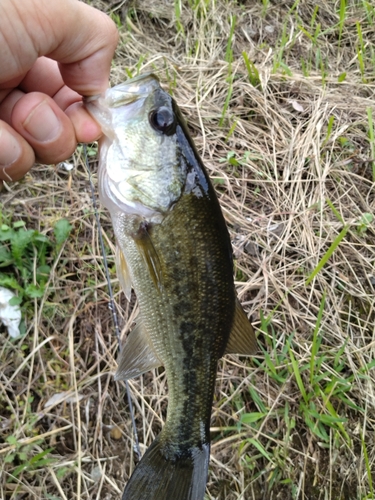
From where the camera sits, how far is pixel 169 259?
1.51 m

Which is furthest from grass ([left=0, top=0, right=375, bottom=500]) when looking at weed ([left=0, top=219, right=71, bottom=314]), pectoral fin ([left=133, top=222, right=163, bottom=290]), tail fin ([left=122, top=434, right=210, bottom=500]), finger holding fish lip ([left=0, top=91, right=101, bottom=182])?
pectoral fin ([left=133, top=222, right=163, bottom=290])

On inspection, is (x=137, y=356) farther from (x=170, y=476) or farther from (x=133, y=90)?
(x=133, y=90)

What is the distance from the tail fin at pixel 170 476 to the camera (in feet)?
5.32

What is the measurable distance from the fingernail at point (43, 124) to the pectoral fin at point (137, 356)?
85 cm

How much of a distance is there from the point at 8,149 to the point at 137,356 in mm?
970

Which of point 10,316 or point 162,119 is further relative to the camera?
point 10,316

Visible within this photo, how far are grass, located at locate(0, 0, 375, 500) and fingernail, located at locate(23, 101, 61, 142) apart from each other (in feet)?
3.17

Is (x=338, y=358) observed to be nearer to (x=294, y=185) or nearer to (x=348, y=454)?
(x=348, y=454)

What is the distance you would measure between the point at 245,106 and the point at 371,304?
6.04 feet

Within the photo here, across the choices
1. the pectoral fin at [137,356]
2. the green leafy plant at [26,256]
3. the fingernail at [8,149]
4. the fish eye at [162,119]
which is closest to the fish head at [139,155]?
the fish eye at [162,119]

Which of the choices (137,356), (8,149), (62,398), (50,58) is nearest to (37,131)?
(8,149)

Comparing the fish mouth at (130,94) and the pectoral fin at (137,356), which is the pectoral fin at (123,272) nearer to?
the pectoral fin at (137,356)

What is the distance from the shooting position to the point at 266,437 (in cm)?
231

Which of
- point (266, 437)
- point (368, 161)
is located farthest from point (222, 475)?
point (368, 161)
